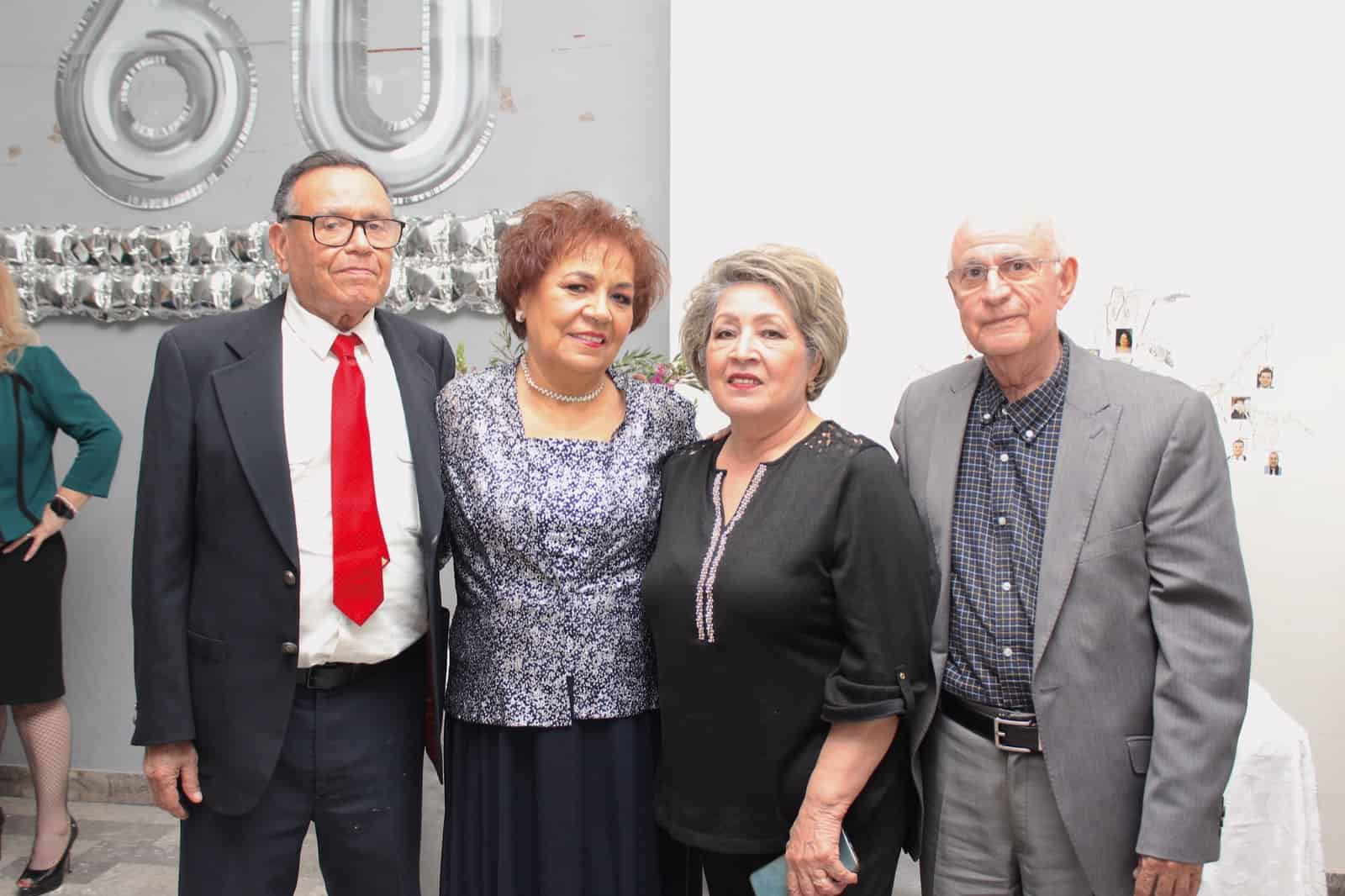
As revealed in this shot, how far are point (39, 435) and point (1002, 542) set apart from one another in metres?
2.81

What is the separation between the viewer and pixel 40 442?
9.61ft

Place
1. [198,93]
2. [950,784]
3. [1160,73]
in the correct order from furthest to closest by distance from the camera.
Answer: [198,93] → [1160,73] → [950,784]

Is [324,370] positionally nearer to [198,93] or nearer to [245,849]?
[245,849]

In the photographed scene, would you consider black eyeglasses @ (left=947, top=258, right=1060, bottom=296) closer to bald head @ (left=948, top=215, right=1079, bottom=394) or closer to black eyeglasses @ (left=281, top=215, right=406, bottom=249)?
bald head @ (left=948, top=215, right=1079, bottom=394)

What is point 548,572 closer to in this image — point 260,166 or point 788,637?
point 788,637

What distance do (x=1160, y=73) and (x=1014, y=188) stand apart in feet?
5.28

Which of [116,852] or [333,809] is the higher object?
[333,809]

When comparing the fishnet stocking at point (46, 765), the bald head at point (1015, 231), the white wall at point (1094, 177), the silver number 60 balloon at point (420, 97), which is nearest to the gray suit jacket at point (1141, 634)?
the bald head at point (1015, 231)

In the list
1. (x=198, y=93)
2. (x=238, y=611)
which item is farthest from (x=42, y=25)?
(x=238, y=611)

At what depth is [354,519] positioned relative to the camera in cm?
169

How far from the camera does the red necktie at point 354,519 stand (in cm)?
167

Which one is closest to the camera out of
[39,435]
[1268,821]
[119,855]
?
[1268,821]

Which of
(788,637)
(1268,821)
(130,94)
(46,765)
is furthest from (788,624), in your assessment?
(130,94)

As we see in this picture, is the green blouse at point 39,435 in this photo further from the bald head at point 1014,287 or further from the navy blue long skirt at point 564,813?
the bald head at point 1014,287
